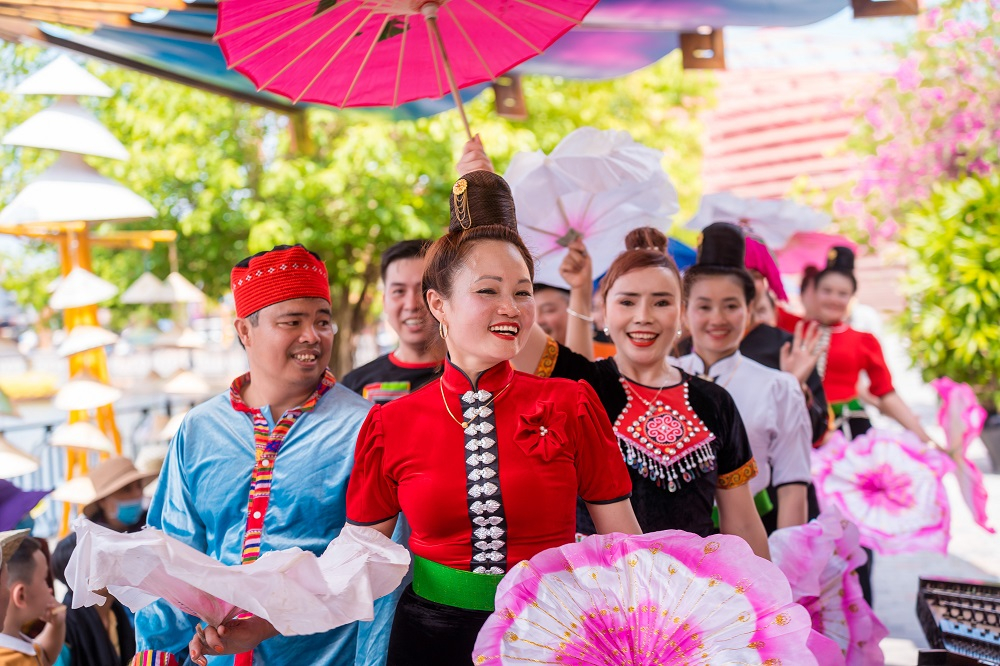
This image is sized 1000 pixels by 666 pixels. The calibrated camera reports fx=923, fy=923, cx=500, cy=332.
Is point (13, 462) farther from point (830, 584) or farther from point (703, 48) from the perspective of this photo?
point (703, 48)

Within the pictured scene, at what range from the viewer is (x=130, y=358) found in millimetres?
20828

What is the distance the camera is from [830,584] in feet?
9.61

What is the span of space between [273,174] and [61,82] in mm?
3738

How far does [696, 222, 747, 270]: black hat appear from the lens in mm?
3312

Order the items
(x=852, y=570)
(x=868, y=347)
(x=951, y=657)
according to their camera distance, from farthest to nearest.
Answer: (x=868, y=347), (x=852, y=570), (x=951, y=657)

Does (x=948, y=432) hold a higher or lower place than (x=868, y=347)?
lower

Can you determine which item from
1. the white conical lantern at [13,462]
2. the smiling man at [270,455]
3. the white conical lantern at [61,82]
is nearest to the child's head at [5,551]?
the smiling man at [270,455]

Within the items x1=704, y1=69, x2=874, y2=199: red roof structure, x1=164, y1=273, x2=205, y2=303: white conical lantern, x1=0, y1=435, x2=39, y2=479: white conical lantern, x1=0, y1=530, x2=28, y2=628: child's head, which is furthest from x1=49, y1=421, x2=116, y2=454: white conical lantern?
x1=704, y1=69, x2=874, y2=199: red roof structure

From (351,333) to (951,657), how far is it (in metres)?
7.80

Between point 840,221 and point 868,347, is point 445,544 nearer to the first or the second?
point 868,347

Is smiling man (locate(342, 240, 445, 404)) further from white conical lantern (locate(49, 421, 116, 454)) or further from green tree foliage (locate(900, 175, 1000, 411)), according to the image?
green tree foliage (locate(900, 175, 1000, 411))

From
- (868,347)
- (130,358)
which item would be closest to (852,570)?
(868,347)

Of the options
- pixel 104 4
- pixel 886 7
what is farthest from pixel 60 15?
pixel 886 7

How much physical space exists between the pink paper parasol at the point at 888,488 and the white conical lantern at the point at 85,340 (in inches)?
149
